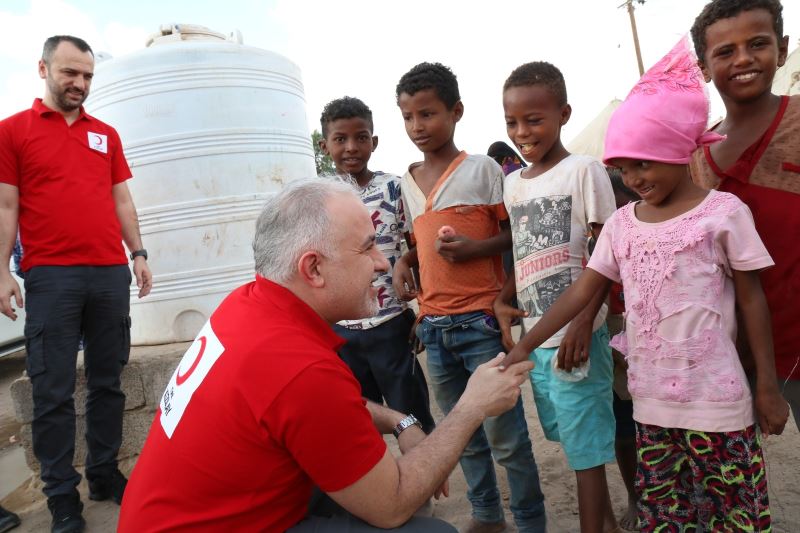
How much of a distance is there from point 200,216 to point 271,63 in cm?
115

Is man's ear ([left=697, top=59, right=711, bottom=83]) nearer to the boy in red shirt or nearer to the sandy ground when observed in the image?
the boy in red shirt

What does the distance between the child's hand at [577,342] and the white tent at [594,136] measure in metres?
11.4

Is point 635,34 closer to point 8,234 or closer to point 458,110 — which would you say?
point 458,110

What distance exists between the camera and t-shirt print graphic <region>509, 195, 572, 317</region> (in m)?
1.87

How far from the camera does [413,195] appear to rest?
230cm

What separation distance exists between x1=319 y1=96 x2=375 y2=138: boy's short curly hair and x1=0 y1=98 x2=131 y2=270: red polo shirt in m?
1.26

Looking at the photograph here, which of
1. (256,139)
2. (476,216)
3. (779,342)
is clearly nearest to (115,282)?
(256,139)

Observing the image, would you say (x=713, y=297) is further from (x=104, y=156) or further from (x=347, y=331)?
(x=104, y=156)

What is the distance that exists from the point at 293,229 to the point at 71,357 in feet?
6.34

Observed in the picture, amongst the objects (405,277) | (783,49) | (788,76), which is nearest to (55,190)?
(405,277)

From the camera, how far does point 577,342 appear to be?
5.63 ft

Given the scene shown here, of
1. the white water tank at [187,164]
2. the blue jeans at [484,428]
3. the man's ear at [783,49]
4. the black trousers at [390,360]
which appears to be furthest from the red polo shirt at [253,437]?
the white water tank at [187,164]

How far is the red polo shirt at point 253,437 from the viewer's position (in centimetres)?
121

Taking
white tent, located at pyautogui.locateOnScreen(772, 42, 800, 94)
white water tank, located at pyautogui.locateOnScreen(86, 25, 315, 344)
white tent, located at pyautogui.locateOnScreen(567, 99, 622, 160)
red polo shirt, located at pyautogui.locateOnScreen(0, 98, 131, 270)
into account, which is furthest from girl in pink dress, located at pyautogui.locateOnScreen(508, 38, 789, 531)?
white tent, located at pyautogui.locateOnScreen(567, 99, 622, 160)
